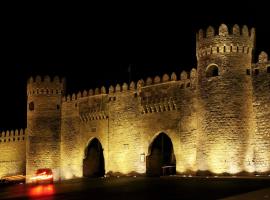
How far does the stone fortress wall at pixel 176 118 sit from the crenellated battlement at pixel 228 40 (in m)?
0.04

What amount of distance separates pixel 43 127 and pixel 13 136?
4.20 metres

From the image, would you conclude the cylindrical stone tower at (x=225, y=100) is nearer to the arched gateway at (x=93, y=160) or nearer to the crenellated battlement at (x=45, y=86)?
the arched gateway at (x=93, y=160)

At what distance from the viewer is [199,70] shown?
22109 mm

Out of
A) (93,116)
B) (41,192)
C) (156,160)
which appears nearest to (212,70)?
(156,160)

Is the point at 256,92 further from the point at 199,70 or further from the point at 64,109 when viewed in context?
the point at 64,109

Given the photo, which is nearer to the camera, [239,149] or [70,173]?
[239,149]

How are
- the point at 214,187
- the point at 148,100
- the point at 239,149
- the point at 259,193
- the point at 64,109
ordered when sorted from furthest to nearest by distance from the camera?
1. the point at 64,109
2. the point at 148,100
3. the point at 239,149
4. the point at 214,187
5. the point at 259,193

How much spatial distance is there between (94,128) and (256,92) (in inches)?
386

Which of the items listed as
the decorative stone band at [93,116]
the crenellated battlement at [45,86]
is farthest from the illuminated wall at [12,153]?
the decorative stone band at [93,116]

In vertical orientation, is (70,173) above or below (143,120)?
below

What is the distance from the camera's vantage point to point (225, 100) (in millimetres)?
20969

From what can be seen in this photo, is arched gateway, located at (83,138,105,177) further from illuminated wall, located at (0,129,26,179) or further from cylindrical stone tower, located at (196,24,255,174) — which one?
cylindrical stone tower, located at (196,24,255,174)

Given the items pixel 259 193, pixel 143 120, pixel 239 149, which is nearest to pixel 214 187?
pixel 259 193

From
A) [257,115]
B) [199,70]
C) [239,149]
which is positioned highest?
[199,70]
